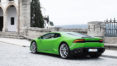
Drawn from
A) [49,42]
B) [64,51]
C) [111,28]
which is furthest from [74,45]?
[111,28]

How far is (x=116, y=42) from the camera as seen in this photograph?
15695 mm

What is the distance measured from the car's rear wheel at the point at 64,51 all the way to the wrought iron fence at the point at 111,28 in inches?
243

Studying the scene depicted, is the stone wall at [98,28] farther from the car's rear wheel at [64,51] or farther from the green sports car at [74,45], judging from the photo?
the car's rear wheel at [64,51]

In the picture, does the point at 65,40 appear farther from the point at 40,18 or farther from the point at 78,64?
the point at 40,18

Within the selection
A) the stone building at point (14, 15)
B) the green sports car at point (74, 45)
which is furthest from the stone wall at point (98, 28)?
the stone building at point (14, 15)

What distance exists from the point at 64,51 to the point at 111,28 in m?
6.47

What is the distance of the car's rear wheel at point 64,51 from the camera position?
1043cm

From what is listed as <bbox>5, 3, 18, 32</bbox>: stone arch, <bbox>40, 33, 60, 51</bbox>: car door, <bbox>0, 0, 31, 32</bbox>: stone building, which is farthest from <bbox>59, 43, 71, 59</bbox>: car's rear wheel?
<bbox>5, 3, 18, 32</bbox>: stone arch

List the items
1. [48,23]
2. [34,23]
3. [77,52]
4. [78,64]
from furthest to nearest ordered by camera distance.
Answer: [48,23] → [34,23] → [77,52] → [78,64]

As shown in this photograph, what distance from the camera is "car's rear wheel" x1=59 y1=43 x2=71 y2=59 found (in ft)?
34.2

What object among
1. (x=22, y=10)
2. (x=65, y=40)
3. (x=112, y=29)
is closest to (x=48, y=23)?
(x=22, y=10)

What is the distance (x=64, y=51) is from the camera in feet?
34.8

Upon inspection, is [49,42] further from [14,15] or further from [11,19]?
[11,19]

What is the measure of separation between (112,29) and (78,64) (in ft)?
25.2
